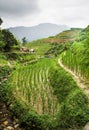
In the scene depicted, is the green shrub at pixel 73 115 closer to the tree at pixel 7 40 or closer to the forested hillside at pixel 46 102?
the forested hillside at pixel 46 102

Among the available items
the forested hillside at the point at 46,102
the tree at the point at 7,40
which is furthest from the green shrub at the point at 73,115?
the tree at the point at 7,40

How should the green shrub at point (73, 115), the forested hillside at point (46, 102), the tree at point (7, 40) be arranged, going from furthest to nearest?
1. the tree at point (7, 40)
2. the forested hillside at point (46, 102)
3. the green shrub at point (73, 115)

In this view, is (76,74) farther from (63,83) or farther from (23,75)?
(23,75)

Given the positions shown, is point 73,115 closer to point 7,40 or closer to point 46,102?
point 46,102

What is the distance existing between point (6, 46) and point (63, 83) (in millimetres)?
37941

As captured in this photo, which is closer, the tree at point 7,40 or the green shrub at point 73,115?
the green shrub at point 73,115

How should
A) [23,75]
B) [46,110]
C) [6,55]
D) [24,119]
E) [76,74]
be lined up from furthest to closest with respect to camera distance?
[6,55] < [23,75] < [76,74] < [46,110] < [24,119]

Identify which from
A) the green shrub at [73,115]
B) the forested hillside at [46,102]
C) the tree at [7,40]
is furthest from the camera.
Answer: the tree at [7,40]

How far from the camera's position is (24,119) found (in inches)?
790

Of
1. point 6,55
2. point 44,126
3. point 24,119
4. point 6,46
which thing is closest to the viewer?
point 44,126

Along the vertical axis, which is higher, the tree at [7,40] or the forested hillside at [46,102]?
the tree at [7,40]

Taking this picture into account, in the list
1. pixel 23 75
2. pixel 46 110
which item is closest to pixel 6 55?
pixel 23 75

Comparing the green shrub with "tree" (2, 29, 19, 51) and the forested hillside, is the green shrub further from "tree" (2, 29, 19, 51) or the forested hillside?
"tree" (2, 29, 19, 51)

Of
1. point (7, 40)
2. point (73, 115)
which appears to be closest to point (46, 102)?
point (73, 115)
